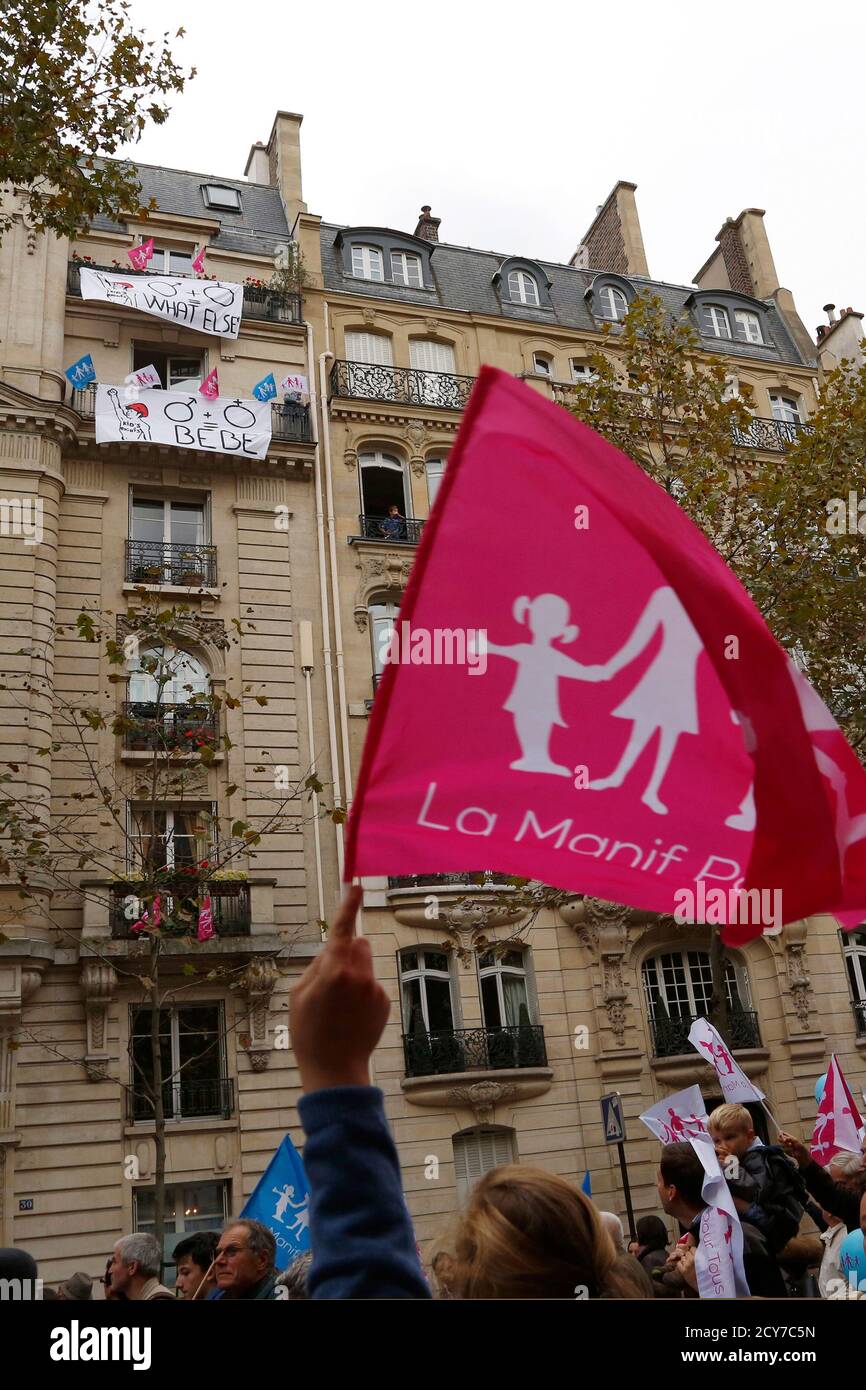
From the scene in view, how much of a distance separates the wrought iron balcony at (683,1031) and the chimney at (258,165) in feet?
75.3

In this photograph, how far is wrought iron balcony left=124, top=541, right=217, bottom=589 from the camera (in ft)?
67.8

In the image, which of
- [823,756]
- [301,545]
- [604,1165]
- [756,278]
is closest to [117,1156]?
[604,1165]

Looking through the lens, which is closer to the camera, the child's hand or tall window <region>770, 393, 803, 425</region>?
the child's hand

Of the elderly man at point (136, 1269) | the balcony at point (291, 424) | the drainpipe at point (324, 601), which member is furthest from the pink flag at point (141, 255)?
the elderly man at point (136, 1269)

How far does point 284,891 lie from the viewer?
62.7ft

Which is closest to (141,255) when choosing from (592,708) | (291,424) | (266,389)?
(266,389)

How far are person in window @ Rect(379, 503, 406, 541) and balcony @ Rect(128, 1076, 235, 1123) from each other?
36.5 ft

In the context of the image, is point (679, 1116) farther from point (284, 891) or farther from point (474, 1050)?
point (284, 891)

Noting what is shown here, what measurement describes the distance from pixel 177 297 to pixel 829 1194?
2086 centimetres

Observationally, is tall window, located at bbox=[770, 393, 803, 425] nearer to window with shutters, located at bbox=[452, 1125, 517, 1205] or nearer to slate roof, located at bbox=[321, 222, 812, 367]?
slate roof, located at bbox=[321, 222, 812, 367]

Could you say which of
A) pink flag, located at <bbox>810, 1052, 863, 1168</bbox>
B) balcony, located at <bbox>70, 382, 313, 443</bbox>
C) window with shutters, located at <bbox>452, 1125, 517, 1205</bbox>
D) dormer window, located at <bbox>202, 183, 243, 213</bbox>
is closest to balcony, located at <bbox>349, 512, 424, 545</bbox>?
balcony, located at <bbox>70, 382, 313, 443</bbox>

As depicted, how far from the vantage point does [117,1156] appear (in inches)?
659

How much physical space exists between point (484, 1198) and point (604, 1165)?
746 inches
